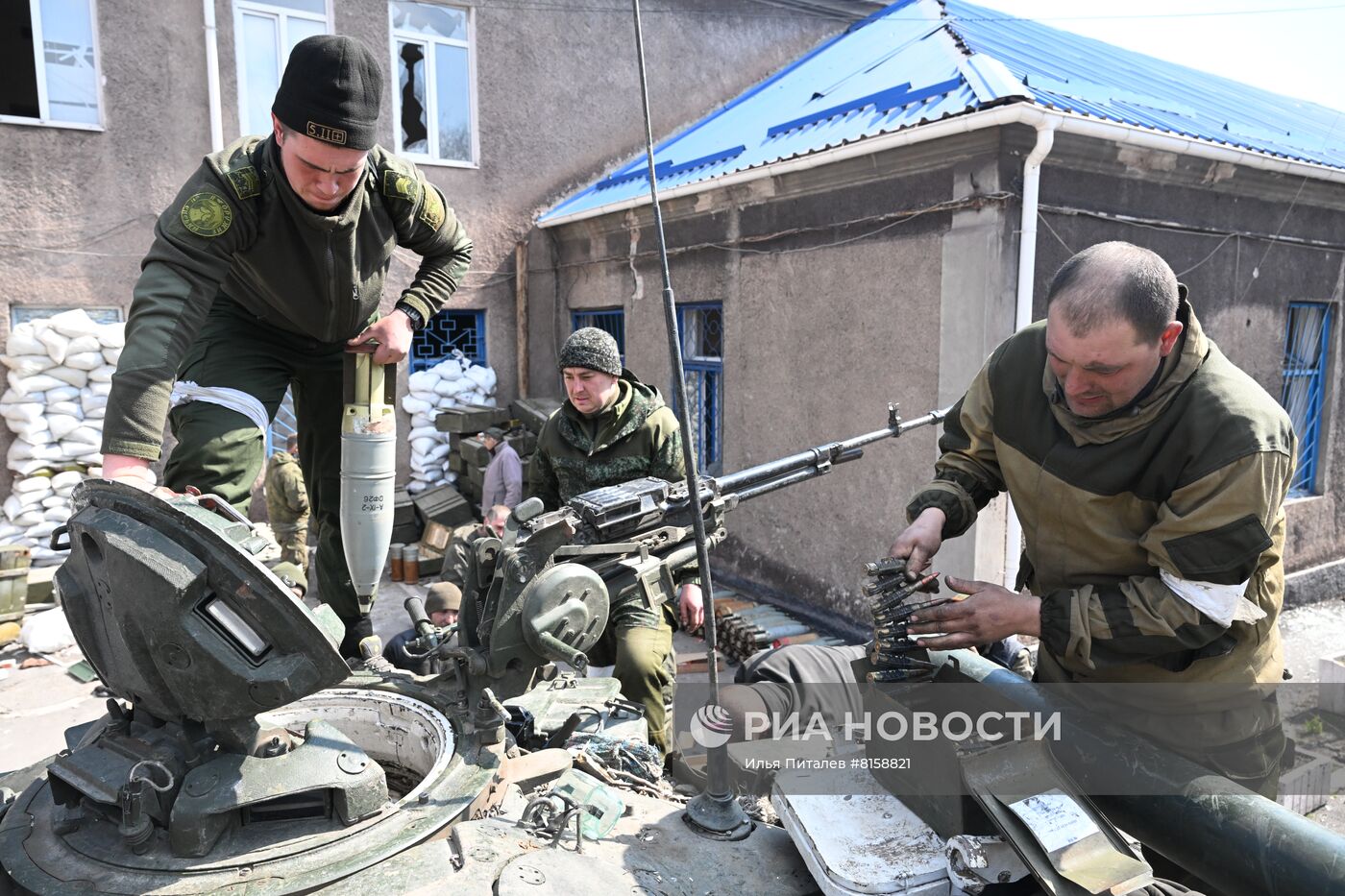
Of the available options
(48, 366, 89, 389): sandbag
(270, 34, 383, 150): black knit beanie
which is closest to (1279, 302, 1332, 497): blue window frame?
(270, 34, 383, 150): black knit beanie

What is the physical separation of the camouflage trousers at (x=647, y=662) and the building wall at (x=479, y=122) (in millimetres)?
6578

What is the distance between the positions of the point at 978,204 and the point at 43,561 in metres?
7.94

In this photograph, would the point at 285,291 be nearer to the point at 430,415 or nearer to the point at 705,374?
the point at 705,374

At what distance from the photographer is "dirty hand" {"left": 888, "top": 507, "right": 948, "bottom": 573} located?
2295 millimetres

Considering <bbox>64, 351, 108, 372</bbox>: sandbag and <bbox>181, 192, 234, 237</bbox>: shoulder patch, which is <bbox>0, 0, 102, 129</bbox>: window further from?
<bbox>181, 192, 234, 237</bbox>: shoulder patch

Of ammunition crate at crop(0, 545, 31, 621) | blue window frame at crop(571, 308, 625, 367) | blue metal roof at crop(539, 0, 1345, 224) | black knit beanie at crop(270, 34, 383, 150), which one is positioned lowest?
ammunition crate at crop(0, 545, 31, 621)

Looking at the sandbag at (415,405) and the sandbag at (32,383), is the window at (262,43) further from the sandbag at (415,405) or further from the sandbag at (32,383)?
the sandbag at (415,405)

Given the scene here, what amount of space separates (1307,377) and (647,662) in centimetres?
699

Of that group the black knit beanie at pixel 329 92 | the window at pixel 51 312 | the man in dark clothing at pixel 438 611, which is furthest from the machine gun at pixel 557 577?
the window at pixel 51 312

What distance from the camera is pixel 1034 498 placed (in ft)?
7.54

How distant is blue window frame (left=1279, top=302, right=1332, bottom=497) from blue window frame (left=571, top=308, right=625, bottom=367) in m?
5.86

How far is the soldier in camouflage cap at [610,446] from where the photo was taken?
3.93 meters

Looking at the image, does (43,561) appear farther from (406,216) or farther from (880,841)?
(880,841)

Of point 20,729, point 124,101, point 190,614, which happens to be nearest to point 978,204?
point 190,614
